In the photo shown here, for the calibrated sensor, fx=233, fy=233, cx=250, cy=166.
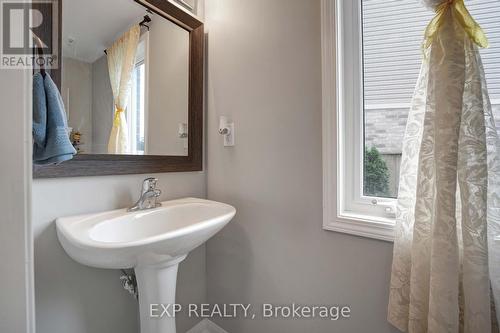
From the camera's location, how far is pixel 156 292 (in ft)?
2.88

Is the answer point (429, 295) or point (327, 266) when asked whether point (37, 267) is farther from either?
point (429, 295)

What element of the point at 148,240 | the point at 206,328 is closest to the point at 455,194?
the point at 148,240

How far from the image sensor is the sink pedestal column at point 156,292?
0.87 meters

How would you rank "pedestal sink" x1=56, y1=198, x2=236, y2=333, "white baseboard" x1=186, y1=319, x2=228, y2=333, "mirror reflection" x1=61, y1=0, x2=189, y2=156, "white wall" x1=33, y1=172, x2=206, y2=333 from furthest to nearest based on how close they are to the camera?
"white baseboard" x1=186, y1=319, x2=228, y2=333 < "mirror reflection" x1=61, y1=0, x2=189, y2=156 < "white wall" x1=33, y1=172, x2=206, y2=333 < "pedestal sink" x1=56, y1=198, x2=236, y2=333

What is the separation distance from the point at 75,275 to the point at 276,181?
88cm

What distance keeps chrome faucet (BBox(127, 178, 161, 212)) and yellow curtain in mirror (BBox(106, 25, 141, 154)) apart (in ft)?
0.59

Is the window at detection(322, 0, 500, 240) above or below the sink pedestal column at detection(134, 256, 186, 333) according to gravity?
above

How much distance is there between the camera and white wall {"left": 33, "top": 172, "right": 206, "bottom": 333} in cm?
80

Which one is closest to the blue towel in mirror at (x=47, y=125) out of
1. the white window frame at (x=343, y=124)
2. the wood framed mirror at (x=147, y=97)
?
the wood framed mirror at (x=147, y=97)

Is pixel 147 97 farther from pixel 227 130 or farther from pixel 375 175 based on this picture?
pixel 375 175

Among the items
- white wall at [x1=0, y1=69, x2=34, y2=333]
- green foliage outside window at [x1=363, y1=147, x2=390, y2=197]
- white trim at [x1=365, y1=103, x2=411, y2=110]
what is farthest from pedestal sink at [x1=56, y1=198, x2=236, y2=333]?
white trim at [x1=365, y1=103, x2=411, y2=110]

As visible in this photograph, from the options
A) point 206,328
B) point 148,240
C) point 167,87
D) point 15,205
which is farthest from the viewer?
point 206,328

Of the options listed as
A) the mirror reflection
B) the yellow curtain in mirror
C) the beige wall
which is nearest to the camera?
the mirror reflection

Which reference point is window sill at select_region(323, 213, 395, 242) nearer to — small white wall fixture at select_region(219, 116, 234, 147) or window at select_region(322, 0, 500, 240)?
window at select_region(322, 0, 500, 240)
